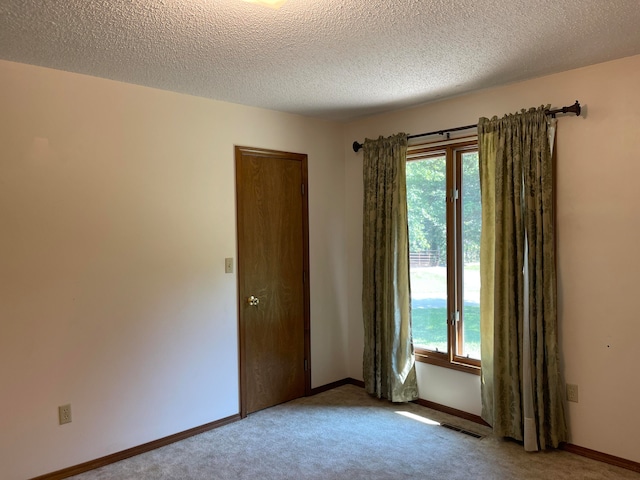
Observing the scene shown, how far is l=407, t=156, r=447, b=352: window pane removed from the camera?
3.67 meters

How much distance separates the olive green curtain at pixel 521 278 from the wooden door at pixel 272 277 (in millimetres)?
1564

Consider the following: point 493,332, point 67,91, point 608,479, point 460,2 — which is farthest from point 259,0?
point 608,479

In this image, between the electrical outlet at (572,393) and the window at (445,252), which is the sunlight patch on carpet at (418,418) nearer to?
the window at (445,252)

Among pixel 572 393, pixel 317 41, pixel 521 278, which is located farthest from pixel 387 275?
pixel 317 41

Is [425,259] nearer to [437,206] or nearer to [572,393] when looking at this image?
[437,206]

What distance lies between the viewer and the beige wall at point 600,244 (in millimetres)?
2719

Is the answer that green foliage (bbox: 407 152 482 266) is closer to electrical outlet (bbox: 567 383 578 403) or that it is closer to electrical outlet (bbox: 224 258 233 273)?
electrical outlet (bbox: 567 383 578 403)

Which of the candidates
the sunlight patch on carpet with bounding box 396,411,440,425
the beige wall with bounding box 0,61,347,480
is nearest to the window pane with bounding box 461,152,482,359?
the sunlight patch on carpet with bounding box 396,411,440,425

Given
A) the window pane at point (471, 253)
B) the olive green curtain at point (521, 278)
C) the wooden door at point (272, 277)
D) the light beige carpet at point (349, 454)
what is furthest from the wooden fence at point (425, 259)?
the light beige carpet at point (349, 454)

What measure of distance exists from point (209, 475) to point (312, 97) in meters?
2.64

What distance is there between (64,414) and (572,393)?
3.15 metres

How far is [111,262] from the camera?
9.67ft

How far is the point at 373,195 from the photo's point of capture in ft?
12.9

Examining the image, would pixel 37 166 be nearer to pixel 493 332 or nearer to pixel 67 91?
pixel 67 91
